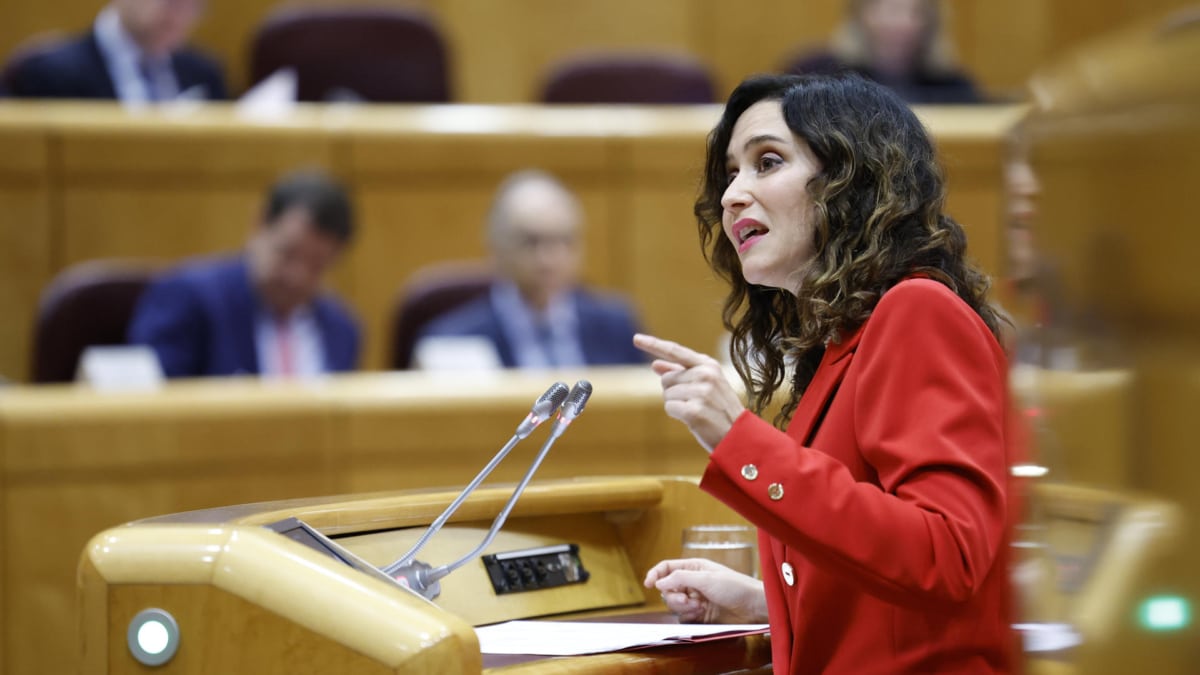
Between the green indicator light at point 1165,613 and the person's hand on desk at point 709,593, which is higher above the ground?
the green indicator light at point 1165,613

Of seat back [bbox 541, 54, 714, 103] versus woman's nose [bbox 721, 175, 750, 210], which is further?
seat back [bbox 541, 54, 714, 103]

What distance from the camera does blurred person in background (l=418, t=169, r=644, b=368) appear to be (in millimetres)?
2723

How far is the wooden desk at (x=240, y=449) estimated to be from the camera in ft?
6.72

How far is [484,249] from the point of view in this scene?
9.80 ft

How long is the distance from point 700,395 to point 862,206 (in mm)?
201

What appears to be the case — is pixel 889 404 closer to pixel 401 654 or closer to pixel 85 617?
pixel 401 654

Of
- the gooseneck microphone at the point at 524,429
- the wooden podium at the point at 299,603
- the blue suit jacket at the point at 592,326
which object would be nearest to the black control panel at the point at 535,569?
the wooden podium at the point at 299,603

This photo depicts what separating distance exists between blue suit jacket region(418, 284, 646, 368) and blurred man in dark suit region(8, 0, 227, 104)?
75 centimetres

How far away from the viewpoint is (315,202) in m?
2.65

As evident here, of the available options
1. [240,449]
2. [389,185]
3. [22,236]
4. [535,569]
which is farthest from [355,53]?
[535,569]

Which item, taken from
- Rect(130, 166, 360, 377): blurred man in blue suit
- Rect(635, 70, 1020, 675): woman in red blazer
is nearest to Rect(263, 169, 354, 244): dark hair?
Rect(130, 166, 360, 377): blurred man in blue suit

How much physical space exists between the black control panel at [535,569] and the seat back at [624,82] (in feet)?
6.72

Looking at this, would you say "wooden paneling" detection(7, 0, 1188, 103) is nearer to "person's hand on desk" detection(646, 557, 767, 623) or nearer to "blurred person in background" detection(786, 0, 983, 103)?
"blurred person in background" detection(786, 0, 983, 103)

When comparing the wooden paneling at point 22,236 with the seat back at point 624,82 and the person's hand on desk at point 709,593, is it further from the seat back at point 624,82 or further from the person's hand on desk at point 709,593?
the person's hand on desk at point 709,593
